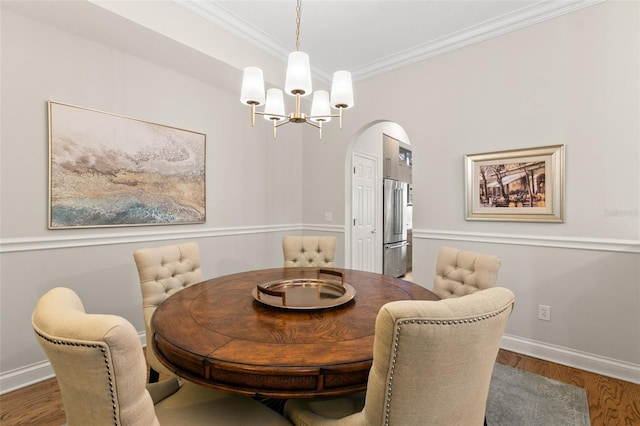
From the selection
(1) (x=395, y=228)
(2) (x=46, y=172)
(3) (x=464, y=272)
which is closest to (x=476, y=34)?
(3) (x=464, y=272)

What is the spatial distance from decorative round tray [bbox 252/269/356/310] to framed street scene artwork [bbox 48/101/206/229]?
1627 mm

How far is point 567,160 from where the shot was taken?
258cm

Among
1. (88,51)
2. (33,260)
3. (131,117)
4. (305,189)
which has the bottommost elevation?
(33,260)

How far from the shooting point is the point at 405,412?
2.80 ft

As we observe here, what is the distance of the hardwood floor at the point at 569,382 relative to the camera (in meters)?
1.89

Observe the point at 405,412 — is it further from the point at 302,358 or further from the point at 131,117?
the point at 131,117

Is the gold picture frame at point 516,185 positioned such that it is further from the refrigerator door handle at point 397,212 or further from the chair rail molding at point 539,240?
the refrigerator door handle at point 397,212

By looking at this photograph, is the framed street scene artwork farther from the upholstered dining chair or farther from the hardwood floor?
the hardwood floor

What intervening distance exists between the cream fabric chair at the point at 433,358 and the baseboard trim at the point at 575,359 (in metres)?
2.31

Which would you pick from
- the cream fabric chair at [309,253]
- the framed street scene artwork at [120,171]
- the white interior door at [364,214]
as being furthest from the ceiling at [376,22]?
the cream fabric chair at [309,253]

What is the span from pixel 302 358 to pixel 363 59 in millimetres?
3360

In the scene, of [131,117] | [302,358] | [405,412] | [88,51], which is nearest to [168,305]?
[302,358]

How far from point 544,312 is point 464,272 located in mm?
1271

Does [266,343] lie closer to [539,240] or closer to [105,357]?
[105,357]
